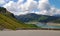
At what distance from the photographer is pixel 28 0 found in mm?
12180

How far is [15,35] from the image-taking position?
1212 cm

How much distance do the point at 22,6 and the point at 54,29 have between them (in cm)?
95

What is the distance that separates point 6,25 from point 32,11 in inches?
28.0

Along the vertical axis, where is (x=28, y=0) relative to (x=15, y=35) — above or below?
above

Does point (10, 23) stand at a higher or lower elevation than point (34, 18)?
lower

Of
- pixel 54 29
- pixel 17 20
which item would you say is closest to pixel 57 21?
pixel 54 29

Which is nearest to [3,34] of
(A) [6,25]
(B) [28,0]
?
(A) [6,25]

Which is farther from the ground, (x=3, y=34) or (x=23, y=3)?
(x=23, y=3)

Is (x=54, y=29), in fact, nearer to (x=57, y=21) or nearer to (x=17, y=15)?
(x=57, y=21)

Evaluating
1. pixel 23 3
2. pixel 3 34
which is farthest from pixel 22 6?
pixel 3 34

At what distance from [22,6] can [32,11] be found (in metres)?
0.27

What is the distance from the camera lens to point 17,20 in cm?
1218

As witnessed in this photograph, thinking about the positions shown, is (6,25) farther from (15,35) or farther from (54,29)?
(54,29)

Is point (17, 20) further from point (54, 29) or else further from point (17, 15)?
point (54, 29)
